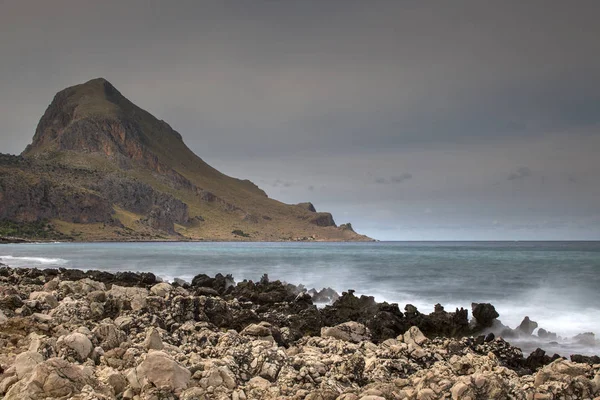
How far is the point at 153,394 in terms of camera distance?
6664 millimetres

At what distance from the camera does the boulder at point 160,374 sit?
271 inches

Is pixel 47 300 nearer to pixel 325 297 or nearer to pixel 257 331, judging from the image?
pixel 257 331

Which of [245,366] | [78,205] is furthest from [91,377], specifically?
[78,205]

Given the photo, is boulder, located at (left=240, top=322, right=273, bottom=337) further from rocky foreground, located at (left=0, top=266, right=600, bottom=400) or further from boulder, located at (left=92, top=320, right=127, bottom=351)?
boulder, located at (left=92, top=320, right=127, bottom=351)

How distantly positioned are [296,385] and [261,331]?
3.46 metres

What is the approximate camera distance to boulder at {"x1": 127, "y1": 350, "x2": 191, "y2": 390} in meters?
6.88

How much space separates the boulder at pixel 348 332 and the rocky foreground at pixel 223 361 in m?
0.04

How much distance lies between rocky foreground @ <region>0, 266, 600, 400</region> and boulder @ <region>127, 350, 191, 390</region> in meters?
0.02

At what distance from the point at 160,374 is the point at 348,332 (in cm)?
628

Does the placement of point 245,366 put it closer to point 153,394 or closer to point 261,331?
point 153,394

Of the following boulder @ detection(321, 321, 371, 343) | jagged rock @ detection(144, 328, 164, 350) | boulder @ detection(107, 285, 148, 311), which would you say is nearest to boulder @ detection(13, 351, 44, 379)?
jagged rock @ detection(144, 328, 164, 350)

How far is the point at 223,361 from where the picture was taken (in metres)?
7.94

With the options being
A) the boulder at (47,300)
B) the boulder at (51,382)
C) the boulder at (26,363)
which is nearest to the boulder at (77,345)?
the boulder at (26,363)

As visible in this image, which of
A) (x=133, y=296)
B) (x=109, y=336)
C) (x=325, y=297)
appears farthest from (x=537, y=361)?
(x=325, y=297)
